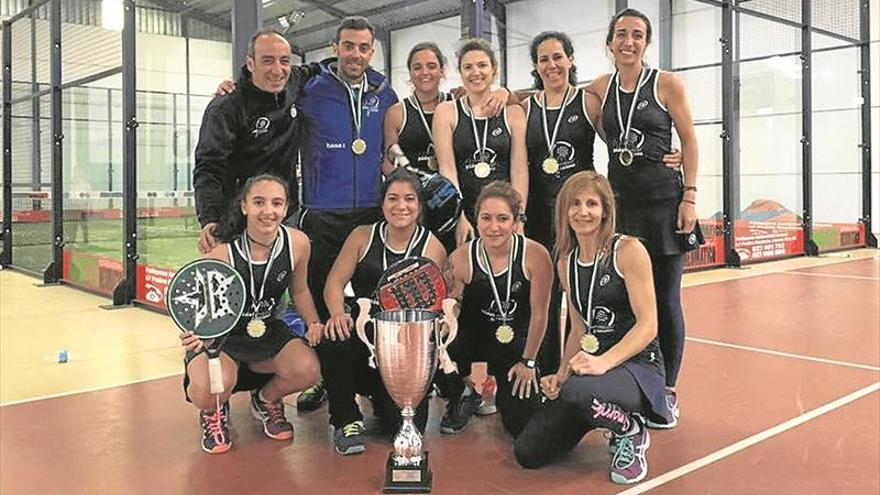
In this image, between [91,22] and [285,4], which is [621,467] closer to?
[285,4]

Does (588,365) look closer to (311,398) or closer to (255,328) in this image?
(255,328)

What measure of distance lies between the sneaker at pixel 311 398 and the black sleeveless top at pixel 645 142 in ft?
4.91

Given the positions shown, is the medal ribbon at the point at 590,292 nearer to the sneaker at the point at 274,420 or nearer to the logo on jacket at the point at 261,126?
the sneaker at the point at 274,420

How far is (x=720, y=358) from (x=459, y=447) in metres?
1.96

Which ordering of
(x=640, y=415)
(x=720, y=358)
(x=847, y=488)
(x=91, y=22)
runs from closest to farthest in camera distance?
(x=847, y=488)
(x=640, y=415)
(x=720, y=358)
(x=91, y=22)

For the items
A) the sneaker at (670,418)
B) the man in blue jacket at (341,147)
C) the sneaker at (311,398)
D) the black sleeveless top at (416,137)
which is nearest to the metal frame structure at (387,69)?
the man in blue jacket at (341,147)

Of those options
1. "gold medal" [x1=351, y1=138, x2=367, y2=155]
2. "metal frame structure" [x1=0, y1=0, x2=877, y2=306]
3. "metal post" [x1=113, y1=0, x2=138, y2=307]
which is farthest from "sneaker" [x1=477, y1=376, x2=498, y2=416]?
"metal post" [x1=113, y1=0, x2=138, y2=307]

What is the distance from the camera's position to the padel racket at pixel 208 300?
101 inches

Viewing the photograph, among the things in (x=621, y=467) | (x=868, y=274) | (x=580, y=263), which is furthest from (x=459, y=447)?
(x=868, y=274)

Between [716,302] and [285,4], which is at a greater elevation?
[285,4]

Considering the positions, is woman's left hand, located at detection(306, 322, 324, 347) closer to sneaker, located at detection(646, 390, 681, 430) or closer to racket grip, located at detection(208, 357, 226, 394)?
racket grip, located at detection(208, 357, 226, 394)

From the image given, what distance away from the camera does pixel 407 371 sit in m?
2.45

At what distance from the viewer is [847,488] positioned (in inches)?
93.0

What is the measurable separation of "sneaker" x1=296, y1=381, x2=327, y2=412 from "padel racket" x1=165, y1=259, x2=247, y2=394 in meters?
0.77
